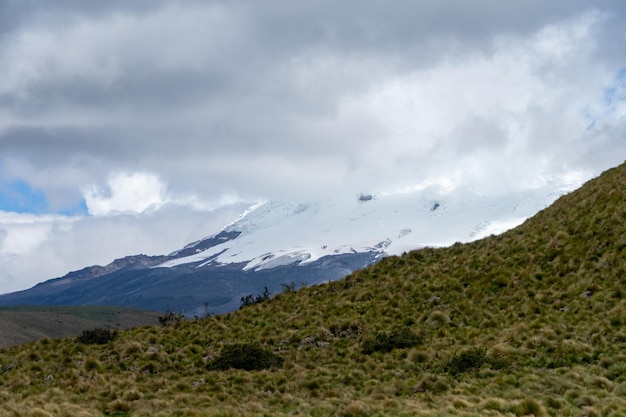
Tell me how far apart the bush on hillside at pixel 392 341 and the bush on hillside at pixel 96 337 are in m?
16.7

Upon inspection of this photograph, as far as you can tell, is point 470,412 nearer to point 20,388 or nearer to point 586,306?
point 586,306

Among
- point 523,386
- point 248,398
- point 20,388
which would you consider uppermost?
point 20,388

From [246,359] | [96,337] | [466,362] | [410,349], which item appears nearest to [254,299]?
[96,337]

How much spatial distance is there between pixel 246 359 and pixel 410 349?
816 cm

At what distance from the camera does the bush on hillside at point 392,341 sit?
93.7ft

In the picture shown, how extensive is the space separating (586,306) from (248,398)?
16641 millimetres

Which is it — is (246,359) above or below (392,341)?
above

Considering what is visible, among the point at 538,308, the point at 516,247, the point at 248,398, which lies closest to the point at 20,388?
the point at 248,398

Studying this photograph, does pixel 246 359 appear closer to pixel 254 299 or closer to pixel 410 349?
pixel 410 349

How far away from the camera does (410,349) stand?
90.7 feet

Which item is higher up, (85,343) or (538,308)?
(85,343)

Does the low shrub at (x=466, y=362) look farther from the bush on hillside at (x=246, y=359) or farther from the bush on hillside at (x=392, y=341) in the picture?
the bush on hillside at (x=246, y=359)

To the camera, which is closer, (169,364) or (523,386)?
(523,386)

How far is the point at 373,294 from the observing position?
39656 millimetres
